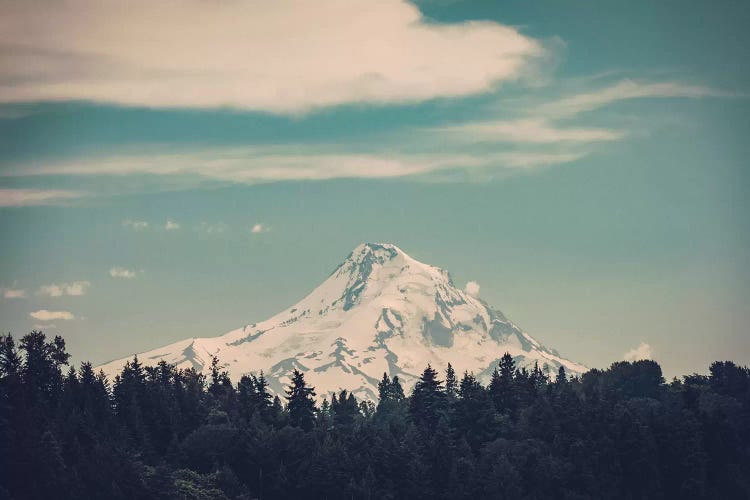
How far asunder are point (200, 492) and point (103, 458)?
17533 mm

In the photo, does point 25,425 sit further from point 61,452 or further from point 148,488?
point 148,488

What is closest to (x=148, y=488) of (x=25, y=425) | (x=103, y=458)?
(x=103, y=458)

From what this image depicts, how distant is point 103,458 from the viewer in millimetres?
193250

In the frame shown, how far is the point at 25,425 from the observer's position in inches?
7559

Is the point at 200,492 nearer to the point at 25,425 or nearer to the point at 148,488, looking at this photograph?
the point at 148,488

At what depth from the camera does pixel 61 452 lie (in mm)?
197625

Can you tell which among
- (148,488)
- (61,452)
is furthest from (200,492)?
(61,452)

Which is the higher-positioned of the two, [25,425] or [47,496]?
[25,425]

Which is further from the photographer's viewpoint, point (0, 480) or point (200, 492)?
point (200, 492)

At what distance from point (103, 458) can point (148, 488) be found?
30.5ft

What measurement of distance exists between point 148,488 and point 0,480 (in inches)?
916

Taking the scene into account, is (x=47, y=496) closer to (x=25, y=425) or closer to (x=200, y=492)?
(x=25, y=425)

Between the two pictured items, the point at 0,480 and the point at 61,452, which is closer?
the point at 0,480

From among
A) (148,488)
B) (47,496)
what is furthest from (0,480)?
(148,488)
